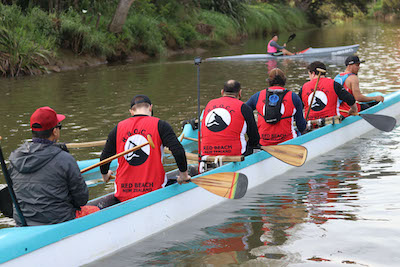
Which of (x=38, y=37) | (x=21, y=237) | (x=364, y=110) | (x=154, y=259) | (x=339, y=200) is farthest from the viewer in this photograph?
(x=38, y=37)

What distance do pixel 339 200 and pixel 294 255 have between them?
2.06m

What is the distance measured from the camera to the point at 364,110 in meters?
11.7

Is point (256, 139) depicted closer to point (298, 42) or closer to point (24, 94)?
point (24, 94)

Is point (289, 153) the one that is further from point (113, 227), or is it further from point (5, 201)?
point (5, 201)

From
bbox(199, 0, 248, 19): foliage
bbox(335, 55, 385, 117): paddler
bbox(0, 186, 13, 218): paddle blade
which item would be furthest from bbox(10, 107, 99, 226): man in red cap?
bbox(199, 0, 248, 19): foliage

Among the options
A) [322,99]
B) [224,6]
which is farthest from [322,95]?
[224,6]

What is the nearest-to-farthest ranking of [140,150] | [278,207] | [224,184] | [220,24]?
[140,150], [224,184], [278,207], [220,24]

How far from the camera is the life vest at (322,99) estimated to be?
1030cm

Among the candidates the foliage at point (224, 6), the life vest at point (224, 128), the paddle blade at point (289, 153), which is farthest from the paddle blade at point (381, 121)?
the foliage at point (224, 6)

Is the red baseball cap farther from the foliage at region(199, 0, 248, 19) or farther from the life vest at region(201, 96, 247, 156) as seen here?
the foliage at region(199, 0, 248, 19)

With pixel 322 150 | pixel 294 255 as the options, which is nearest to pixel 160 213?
pixel 294 255

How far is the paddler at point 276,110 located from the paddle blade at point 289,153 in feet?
1.85

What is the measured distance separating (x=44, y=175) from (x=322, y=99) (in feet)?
20.7

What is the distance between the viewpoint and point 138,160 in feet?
21.1
